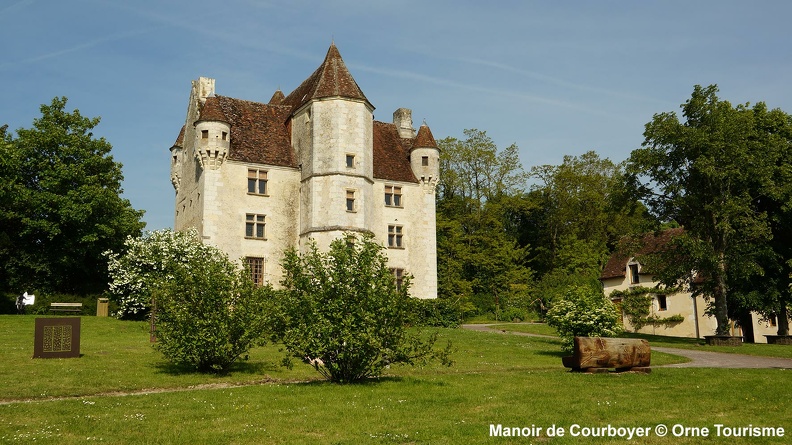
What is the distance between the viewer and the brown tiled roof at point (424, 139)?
154 feet

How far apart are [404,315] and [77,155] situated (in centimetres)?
3686

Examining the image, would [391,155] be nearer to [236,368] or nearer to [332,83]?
[332,83]

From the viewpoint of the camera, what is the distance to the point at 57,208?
42500mm

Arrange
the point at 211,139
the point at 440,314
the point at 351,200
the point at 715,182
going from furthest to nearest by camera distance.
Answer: the point at 440,314 → the point at 351,200 → the point at 211,139 → the point at 715,182

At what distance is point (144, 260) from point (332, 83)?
15756 millimetres

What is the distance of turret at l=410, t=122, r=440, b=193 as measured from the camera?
46719 mm

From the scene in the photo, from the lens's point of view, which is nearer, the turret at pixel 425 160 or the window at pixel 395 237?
the window at pixel 395 237

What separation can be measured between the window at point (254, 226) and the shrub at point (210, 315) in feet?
79.4

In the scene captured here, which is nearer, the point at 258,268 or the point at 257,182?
the point at 258,268

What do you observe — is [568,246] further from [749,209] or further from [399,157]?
[749,209]

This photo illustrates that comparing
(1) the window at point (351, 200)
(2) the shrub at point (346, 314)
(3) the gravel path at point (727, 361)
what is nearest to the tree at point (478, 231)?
(1) the window at point (351, 200)

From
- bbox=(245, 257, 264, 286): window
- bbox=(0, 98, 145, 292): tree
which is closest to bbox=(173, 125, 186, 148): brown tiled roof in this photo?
bbox=(0, 98, 145, 292): tree

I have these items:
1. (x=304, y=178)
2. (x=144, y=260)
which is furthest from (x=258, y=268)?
(x=144, y=260)

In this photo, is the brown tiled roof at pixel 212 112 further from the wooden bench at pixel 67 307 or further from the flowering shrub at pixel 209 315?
the flowering shrub at pixel 209 315
